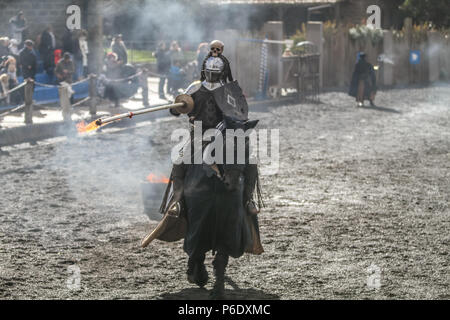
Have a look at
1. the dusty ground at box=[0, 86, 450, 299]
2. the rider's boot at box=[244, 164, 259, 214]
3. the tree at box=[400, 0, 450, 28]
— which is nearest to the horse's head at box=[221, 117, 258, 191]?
the rider's boot at box=[244, 164, 259, 214]

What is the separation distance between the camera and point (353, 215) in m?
9.51

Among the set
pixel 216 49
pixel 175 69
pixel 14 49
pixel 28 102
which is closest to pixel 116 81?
pixel 175 69

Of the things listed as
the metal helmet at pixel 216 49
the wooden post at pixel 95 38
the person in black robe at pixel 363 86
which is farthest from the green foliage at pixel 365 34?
the metal helmet at pixel 216 49

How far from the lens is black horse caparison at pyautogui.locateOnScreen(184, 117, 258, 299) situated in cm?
648

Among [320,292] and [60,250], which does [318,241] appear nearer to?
[320,292]

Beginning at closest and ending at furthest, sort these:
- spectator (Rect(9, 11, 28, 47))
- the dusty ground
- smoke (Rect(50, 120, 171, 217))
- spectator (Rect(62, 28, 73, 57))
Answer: the dusty ground, smoke (Rect(50, 120, 171, 217)), spectator (Rect(9, 11, 28, 47)), spectator (Rect(62, 28, 73, 57))

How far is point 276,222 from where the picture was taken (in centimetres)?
916

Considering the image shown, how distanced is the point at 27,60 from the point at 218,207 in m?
13.2

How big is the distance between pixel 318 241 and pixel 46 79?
560 inches

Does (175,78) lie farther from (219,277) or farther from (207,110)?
(219,277)

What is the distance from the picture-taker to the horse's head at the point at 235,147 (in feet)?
21.2

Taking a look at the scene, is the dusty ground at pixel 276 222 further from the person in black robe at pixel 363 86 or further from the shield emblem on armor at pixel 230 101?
the person in black robe at pixel 363 86

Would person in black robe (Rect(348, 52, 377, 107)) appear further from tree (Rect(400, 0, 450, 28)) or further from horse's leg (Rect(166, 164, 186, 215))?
horse's leg (Rect(166, 164, 186, 215))

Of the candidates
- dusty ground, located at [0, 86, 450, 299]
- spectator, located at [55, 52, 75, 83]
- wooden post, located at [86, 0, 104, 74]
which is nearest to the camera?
dusty ground, located at [0, 86, 450, 299]
